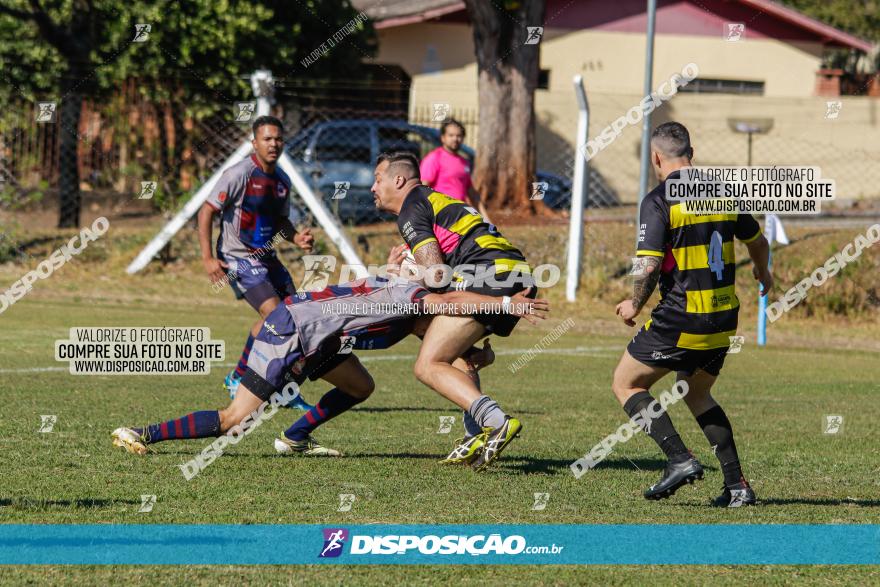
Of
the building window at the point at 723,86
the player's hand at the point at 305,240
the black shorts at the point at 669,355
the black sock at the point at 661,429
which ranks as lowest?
the black sock at the point at 661,429

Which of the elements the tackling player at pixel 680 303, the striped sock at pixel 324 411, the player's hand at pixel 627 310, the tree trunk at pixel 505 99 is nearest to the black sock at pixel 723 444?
the tackling player at pixel 680 303

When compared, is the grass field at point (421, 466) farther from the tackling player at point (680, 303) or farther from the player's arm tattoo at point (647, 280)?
the player's arm tattoo at point (647, 280)

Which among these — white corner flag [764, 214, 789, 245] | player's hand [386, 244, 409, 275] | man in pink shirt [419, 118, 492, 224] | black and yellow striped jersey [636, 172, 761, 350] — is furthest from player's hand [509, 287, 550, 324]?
white corner flag [764, 214, 789, 245]

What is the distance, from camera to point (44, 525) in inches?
222

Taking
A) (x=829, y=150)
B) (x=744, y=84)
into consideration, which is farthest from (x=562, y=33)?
(x=829, y=150)

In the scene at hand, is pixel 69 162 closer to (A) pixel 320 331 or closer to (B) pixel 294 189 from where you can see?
(B) pixel 294 189

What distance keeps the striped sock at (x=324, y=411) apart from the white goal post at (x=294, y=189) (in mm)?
9648

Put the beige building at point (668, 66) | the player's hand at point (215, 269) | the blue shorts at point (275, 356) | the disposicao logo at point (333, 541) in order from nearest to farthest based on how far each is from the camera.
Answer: the disposicao logo at point (333, 541)
the blue shorts at point (275, 356)
the player's hand at point (215, 269)
the beige building at point (668, 66)

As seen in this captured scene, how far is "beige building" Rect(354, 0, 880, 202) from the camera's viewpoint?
93.3 ft

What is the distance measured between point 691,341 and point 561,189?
1620 cm

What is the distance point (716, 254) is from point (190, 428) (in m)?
3.02

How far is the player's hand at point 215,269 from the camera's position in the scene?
10.2 meters

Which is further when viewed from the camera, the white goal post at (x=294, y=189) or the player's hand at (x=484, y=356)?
the white goal post at (x=294, y=189)

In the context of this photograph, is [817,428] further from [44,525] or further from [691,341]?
[44,525]
